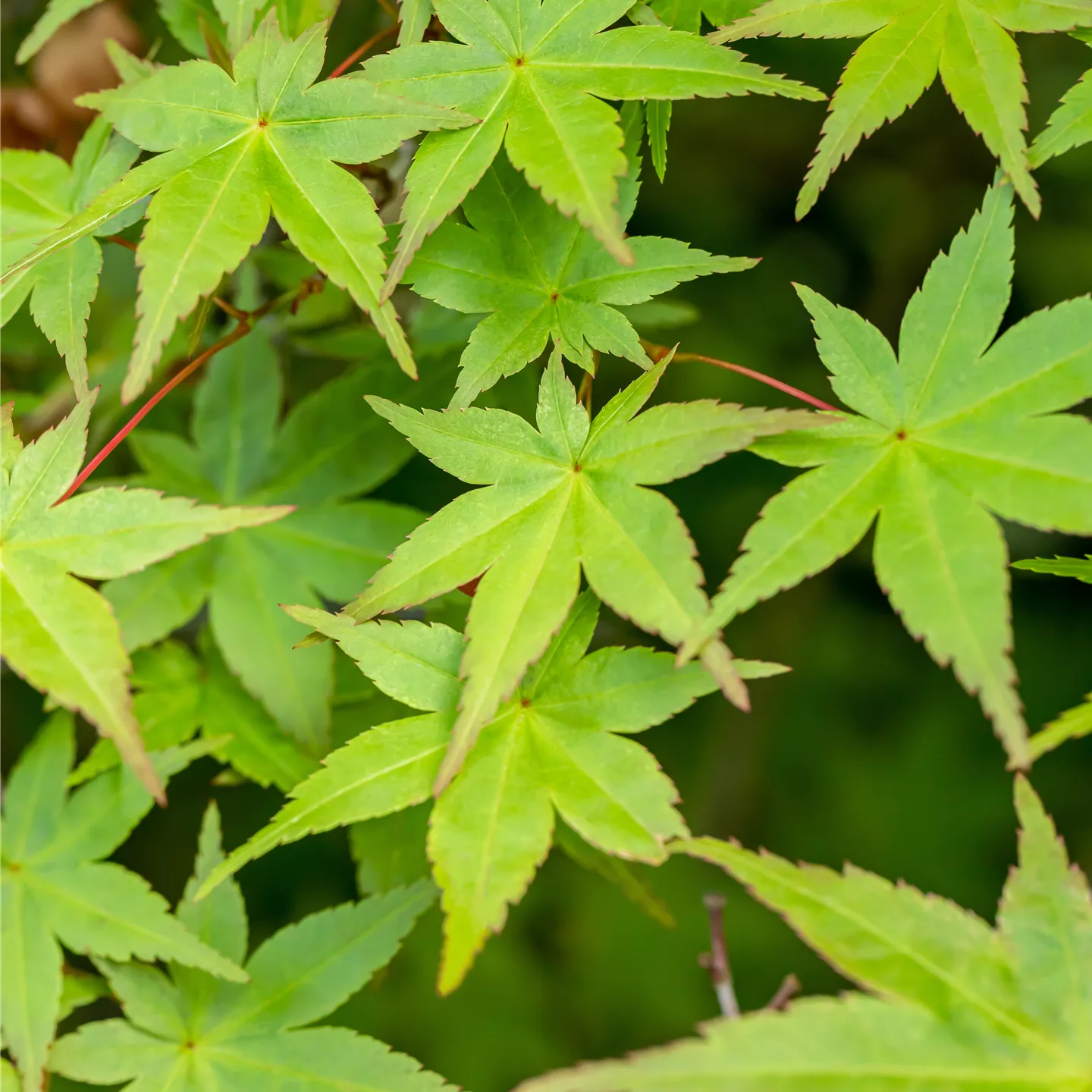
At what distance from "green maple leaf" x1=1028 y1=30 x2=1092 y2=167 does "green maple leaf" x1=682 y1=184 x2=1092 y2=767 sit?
0.20ft

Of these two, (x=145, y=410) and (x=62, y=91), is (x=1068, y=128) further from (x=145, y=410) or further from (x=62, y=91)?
(x=62, y=91)

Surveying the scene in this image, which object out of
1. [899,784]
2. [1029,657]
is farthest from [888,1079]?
[1029,657]

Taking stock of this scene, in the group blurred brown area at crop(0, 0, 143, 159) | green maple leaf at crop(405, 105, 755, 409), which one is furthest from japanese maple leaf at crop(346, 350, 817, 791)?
blurred brown area at crop(0, 0, 143, 159)

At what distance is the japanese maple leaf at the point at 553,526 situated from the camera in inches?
26.6

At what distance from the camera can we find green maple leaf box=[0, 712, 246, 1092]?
33.5 inches

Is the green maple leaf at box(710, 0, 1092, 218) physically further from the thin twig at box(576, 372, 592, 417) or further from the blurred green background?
the blurred green background

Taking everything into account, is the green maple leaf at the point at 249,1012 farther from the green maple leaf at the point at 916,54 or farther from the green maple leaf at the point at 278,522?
the green maple leaf at the point at 916,54

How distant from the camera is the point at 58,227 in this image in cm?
92

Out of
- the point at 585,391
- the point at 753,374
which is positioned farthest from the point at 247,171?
the point at 753,374

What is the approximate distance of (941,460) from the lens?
711 mm

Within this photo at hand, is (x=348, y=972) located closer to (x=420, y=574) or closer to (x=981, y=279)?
(x=420, y=574)

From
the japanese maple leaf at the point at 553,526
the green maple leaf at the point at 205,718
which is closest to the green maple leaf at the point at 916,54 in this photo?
the japanese maple leaf at the point at 553,526

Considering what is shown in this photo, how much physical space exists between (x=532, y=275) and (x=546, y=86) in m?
0.16

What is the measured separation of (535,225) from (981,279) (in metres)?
0.38
